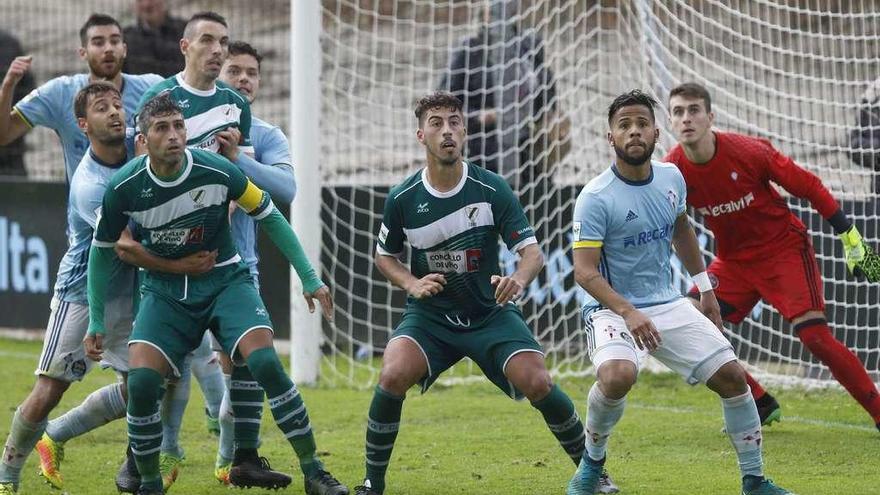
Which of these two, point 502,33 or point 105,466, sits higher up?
point 502,33


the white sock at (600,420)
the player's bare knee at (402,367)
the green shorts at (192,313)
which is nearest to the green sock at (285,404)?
the green shorts at (192,313)

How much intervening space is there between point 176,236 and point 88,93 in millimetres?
957

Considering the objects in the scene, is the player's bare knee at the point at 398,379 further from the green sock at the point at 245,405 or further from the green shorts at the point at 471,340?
the green sock at the point at 245,405

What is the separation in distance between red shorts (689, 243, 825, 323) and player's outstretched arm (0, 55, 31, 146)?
3968 mm

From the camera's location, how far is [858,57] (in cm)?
962

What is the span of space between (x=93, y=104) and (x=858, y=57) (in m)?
5.40

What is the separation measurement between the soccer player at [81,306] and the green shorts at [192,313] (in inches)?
21.5

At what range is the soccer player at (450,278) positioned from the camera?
6.41 metres

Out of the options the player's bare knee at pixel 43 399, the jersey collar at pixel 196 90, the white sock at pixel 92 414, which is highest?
the jersey collar at pixel 196 90

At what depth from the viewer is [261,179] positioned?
7.05 meters

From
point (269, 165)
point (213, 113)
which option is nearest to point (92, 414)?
point (269, 165)

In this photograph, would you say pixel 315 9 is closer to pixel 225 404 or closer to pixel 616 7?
pixel 616 7

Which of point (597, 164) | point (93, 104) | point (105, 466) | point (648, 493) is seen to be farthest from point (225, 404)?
point (597, 164)

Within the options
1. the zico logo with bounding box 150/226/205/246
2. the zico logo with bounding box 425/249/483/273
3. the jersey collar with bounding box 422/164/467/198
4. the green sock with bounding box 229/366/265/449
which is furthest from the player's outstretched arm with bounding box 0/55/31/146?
the zico logo with bounding box 425/249/483/273
